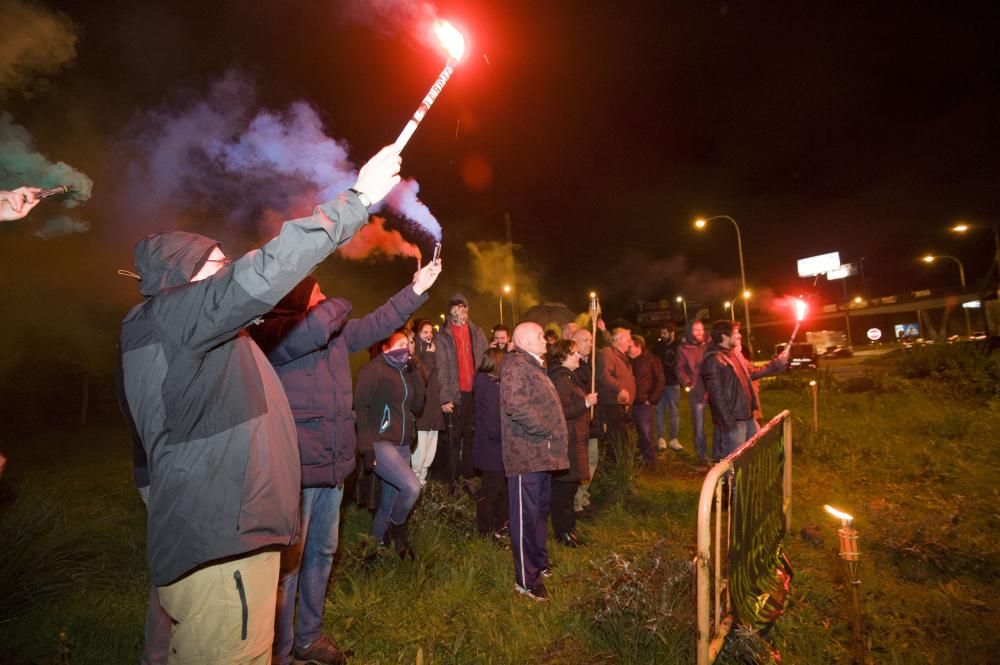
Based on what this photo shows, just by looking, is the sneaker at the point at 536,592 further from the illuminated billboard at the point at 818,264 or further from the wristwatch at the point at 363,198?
the illuminated billboard at the point at 818,264

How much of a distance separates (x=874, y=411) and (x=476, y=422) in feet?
34.7

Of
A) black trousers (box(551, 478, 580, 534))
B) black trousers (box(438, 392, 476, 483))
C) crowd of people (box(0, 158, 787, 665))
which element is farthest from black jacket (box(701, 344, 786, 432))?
black trousers (box(438, 392, 476, 483))

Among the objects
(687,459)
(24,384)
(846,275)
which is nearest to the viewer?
(687,459)

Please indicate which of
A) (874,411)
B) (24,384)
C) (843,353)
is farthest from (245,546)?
(843,353)

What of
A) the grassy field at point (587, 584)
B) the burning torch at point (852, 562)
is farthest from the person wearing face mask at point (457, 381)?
the burning torch at point (852, 562)

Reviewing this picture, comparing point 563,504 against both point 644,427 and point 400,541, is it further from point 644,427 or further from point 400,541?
point 644,427

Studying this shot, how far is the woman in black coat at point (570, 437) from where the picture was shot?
5367 mm

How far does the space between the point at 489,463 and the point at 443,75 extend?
13.1 ft

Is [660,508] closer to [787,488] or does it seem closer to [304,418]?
[787,488]

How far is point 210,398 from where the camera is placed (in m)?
1.92

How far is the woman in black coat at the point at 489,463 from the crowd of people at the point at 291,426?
0.07 ft

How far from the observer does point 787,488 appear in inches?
225

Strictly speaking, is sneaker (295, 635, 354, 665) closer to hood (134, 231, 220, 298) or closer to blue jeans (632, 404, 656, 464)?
hood (134, 231, 220, 298)

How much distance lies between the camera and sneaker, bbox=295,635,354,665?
10.9 feet
